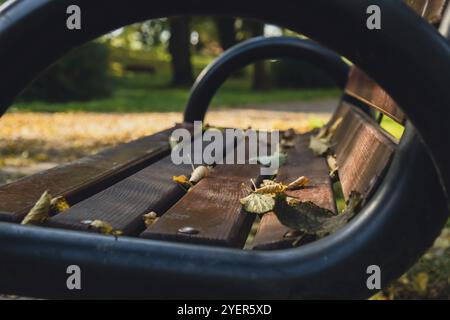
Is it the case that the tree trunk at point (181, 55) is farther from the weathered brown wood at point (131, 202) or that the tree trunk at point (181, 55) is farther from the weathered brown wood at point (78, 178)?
the weathered brown wood at point (131, 202)

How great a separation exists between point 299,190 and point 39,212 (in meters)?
0.66

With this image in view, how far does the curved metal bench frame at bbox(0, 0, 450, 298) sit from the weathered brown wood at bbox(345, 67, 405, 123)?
191mm

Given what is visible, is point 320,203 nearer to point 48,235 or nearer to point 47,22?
point 48,235

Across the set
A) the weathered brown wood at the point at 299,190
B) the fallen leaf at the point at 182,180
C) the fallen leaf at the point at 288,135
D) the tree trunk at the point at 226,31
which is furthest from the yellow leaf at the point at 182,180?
the tree trunk at the point at 226,31

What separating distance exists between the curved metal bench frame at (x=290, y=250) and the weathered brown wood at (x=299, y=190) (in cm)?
10

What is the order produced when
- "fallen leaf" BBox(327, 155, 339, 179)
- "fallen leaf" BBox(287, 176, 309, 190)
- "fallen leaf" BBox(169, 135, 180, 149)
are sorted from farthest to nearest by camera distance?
"fallen leaf" BBox(169, 135, 180, 149)
"fallen leaf" BBox(327, 155, 339, 179)
"fallen leaf" BBox(287, 176, 309, 190)

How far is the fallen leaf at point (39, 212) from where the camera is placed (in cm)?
114

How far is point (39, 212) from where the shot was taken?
3.81ft

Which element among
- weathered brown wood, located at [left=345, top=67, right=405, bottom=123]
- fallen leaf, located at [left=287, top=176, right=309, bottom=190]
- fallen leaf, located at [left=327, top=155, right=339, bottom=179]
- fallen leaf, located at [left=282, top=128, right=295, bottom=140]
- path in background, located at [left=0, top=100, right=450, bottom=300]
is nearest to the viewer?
weathered brown wood, located at [left=345, top=67, right=405, bottom=123]

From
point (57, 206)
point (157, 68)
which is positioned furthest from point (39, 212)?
point (157, 68)

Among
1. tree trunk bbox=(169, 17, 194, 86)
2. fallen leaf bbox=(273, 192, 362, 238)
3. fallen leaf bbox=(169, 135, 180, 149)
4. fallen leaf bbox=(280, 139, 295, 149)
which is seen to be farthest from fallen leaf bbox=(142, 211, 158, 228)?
tree trunk bbox=(169, 17, 194, 86)

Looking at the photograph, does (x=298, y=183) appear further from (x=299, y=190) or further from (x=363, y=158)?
(x=363, y=158)

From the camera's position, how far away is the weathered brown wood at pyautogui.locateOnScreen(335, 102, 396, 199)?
1.13m

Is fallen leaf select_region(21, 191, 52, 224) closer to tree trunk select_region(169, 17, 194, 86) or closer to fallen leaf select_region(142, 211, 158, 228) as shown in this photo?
fallen leaf select_region(142, 211, 158, 228)
